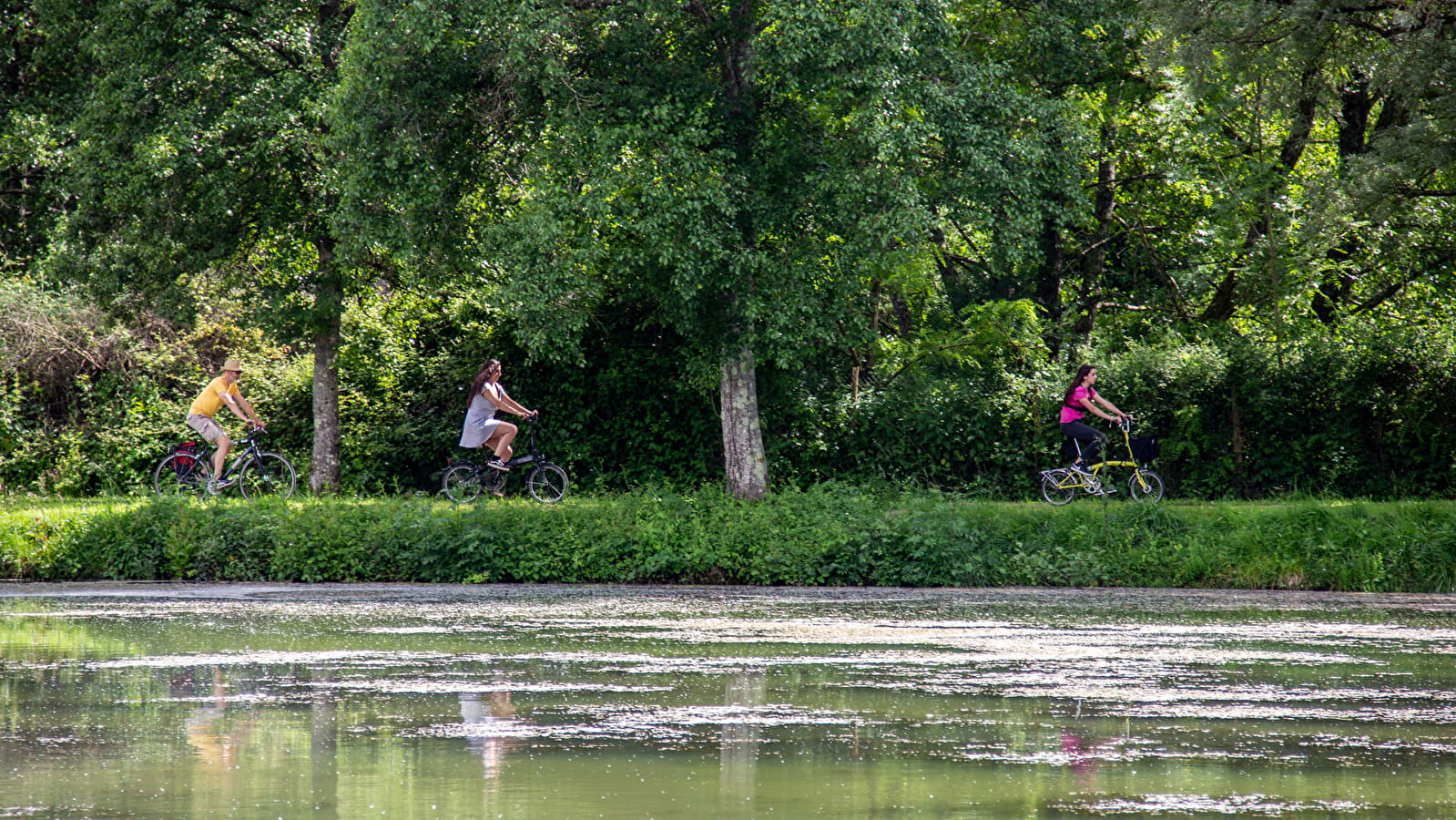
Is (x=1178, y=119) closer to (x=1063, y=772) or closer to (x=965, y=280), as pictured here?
(x=965, y=280)

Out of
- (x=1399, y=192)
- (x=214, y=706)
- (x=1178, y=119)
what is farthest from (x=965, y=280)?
(x=214, y=706)

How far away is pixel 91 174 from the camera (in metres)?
22.3

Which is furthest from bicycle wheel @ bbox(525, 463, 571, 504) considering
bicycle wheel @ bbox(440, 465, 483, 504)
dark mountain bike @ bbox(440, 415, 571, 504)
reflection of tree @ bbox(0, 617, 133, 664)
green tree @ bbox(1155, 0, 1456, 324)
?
green tree @ bbox(1155, 0, 1456, 324)

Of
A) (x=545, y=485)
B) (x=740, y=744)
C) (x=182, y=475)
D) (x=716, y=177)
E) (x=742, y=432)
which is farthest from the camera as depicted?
(x=182, y=475)

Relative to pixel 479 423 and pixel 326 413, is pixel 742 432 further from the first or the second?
pixel 326 413

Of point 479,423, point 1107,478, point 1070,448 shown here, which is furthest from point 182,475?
point 1107,478

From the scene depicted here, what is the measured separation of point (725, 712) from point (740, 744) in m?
0.92

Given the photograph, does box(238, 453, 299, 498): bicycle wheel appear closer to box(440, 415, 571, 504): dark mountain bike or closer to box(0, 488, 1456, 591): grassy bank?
box(440, 415, 571, 504): dark mountain bike

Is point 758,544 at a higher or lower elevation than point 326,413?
lower

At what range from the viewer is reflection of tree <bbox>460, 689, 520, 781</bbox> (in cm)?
672

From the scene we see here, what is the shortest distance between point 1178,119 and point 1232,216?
106 inches

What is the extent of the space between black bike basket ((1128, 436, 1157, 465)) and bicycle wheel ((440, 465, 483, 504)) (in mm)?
9410

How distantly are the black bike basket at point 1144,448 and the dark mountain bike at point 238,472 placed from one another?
12.3m

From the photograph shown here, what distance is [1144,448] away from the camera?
21.7m
